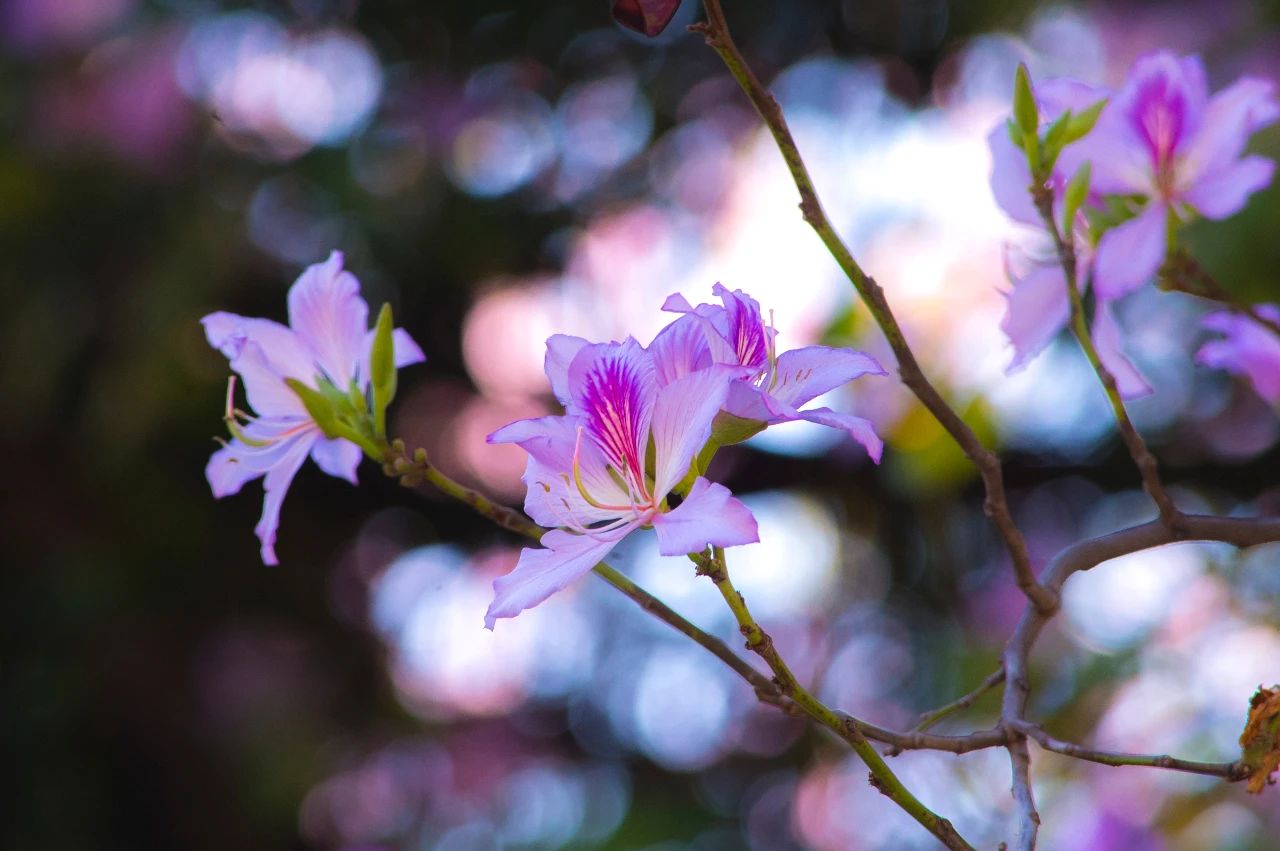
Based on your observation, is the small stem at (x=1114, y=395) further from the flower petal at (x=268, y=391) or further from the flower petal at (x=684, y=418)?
the flower petal at (x=268, y=391)

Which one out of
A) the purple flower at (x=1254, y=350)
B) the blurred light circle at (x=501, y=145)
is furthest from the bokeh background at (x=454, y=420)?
the purple flower at (x=1254, y=350)

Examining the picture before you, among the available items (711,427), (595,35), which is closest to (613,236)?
(595,35)

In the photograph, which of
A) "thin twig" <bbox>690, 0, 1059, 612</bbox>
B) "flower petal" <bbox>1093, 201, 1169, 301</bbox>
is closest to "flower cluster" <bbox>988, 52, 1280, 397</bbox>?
"flower petal" <bbox>1093, 201, 1169, 301</bbox>

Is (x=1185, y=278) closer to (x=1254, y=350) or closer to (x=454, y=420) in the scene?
(x=1254, y=350)

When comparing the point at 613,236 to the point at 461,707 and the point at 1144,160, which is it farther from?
the point at 1144,160

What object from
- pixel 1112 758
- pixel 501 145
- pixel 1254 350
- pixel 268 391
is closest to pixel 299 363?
pixel 268 391

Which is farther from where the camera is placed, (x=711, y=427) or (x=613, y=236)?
(x=613, y=236)
